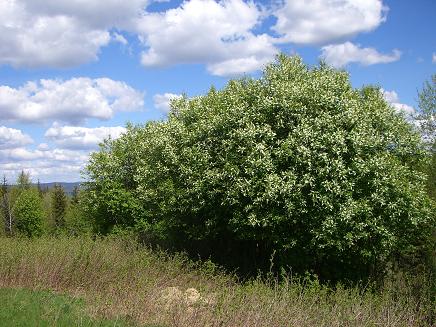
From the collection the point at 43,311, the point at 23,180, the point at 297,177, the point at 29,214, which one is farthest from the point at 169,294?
the point at 23,180

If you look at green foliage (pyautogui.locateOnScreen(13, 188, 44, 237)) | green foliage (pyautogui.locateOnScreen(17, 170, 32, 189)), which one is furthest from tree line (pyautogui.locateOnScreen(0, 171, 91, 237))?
green foliage (pyautogui.locateOnScreen(17, 170, 32, 189))

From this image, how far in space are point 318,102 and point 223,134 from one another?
457cm

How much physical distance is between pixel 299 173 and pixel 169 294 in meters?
7.53

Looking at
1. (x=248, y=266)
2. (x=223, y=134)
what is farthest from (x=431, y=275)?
(x=223, y=134)

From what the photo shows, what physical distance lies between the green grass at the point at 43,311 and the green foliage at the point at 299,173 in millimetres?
8364

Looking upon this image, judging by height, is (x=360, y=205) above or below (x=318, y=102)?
below

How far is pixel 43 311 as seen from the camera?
34.9 feet

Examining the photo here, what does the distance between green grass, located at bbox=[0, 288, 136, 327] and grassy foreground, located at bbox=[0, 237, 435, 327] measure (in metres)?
0.11

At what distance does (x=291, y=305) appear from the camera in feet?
38.9

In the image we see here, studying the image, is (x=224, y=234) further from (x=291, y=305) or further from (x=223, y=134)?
(x=291, y=305)

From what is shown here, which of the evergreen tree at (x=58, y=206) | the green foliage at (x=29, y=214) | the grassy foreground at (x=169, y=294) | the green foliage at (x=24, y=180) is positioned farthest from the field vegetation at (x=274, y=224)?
the green foliage at (x=24, y=180)

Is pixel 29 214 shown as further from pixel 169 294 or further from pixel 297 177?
pixel 169 294

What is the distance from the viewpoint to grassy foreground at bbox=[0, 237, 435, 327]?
10.6 metres

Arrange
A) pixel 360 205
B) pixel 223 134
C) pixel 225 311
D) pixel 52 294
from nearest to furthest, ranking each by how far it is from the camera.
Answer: pixel 225 311 → pixel 52 294 → pixel 360 205 → pixel 223 134
